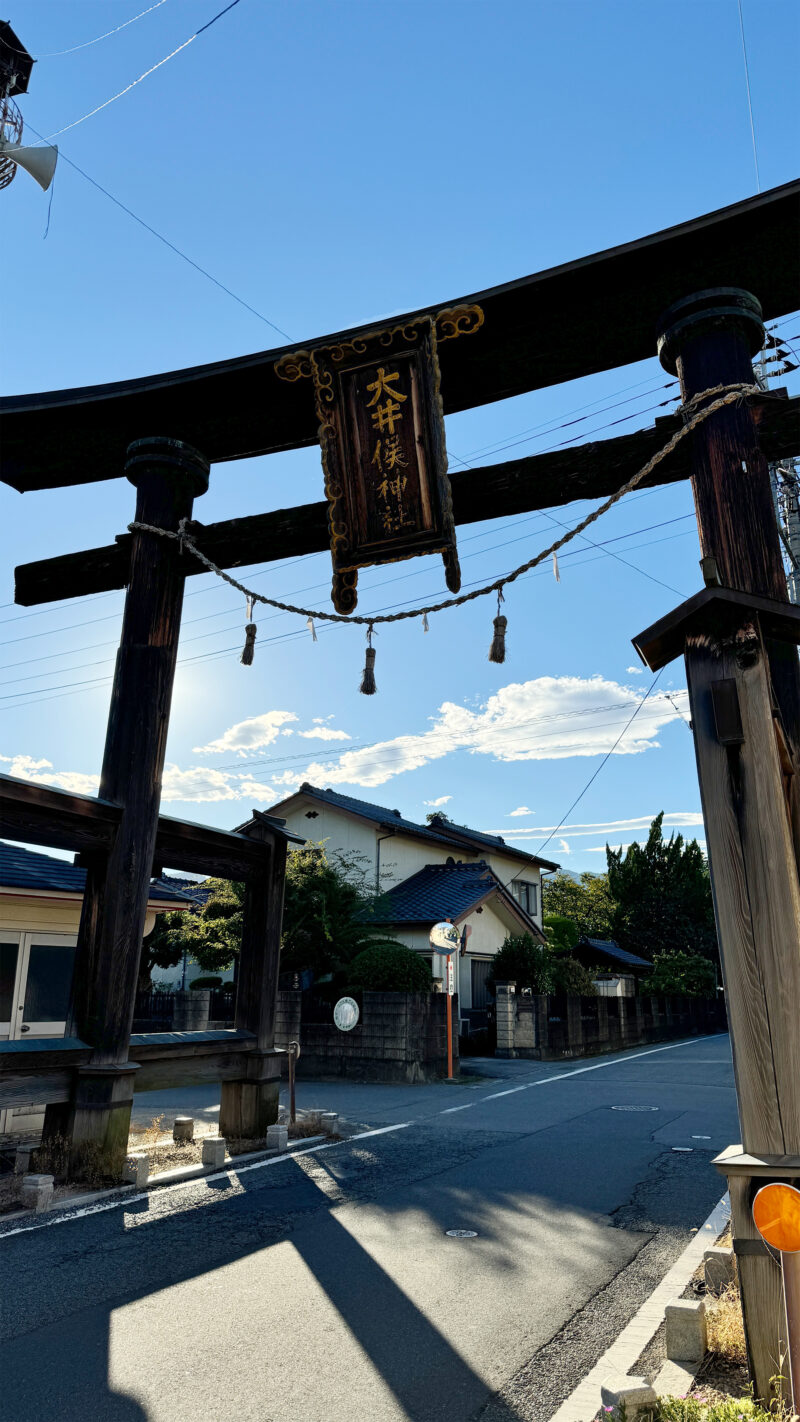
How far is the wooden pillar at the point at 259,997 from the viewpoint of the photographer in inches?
363

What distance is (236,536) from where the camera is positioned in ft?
27.7

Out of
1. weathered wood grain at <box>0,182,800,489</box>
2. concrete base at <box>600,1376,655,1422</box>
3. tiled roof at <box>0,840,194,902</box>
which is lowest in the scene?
concrete base at <box>600,1376,655,1422</box>

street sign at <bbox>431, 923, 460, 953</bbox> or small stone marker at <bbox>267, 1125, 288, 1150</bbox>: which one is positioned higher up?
street sign at <bbox>431, 923, 460, 953</bbox>

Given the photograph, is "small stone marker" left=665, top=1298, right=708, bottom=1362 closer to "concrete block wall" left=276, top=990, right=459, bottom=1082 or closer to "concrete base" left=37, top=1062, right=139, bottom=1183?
"concrete base" left=37, top=1062, right=139, bottom=1183

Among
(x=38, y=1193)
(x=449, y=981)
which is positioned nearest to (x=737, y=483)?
(x=38, y=1193)

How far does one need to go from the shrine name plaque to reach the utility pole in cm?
206

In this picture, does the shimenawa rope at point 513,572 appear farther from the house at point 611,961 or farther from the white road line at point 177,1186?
the house at point 611,961

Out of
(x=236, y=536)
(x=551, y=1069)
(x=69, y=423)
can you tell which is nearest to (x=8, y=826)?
(x=236, y=536)

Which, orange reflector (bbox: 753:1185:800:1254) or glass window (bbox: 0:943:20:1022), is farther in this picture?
glass window (bbox: 0:943:20:1022)

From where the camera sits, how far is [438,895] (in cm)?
2716

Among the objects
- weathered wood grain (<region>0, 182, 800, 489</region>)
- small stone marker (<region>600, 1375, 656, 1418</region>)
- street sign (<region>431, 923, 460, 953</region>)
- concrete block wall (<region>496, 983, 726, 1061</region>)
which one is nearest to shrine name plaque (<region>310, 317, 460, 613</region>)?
weathered wood grain (<region>0, 182, 800, 489</region>)

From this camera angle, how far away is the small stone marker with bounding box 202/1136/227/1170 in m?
8.03

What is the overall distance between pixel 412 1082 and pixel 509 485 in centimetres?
1331

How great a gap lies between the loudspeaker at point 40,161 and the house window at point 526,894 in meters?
28.8
